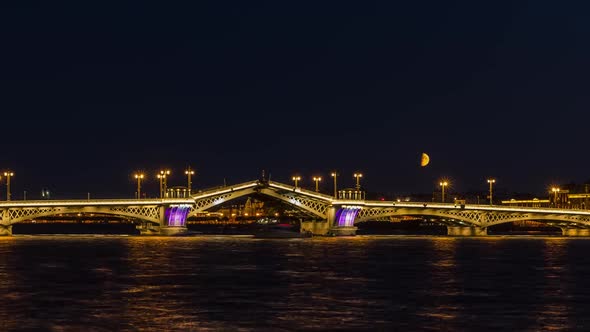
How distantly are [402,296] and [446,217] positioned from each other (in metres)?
104

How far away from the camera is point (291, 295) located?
139 feet

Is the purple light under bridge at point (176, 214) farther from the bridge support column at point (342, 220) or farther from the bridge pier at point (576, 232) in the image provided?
the bridge pier at point (576, 232)

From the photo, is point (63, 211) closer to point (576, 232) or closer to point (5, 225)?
point (5, 225)

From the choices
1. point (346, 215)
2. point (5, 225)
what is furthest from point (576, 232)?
point (5, 225)

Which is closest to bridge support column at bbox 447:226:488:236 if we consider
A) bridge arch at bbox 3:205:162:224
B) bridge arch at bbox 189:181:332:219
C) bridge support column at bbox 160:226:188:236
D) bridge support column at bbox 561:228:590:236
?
bridge support column at bbox 561:228:590:236

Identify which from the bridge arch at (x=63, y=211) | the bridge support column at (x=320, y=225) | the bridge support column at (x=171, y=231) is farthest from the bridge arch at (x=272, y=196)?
the bridge arch at (x=63, y=211)

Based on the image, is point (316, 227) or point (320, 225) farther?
point (316, 227)

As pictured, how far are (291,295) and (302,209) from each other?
99.6 meters

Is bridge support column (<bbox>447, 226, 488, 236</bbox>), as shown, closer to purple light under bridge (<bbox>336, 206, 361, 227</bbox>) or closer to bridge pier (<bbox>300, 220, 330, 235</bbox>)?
purple light under bridge (<bbox>336, 206, 361, 227</bbox>)

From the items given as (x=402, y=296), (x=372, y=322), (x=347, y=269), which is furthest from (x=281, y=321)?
(x=347, y=269)

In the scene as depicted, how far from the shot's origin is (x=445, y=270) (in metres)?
59.8

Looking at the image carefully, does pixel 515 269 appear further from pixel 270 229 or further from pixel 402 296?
pixel 270 229

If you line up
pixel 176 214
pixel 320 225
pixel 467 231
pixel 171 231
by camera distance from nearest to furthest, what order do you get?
pixel 171 231 → pixel 176 214 → pixel 320 225 → pixel 467 231

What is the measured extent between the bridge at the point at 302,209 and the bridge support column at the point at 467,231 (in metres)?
0.01
